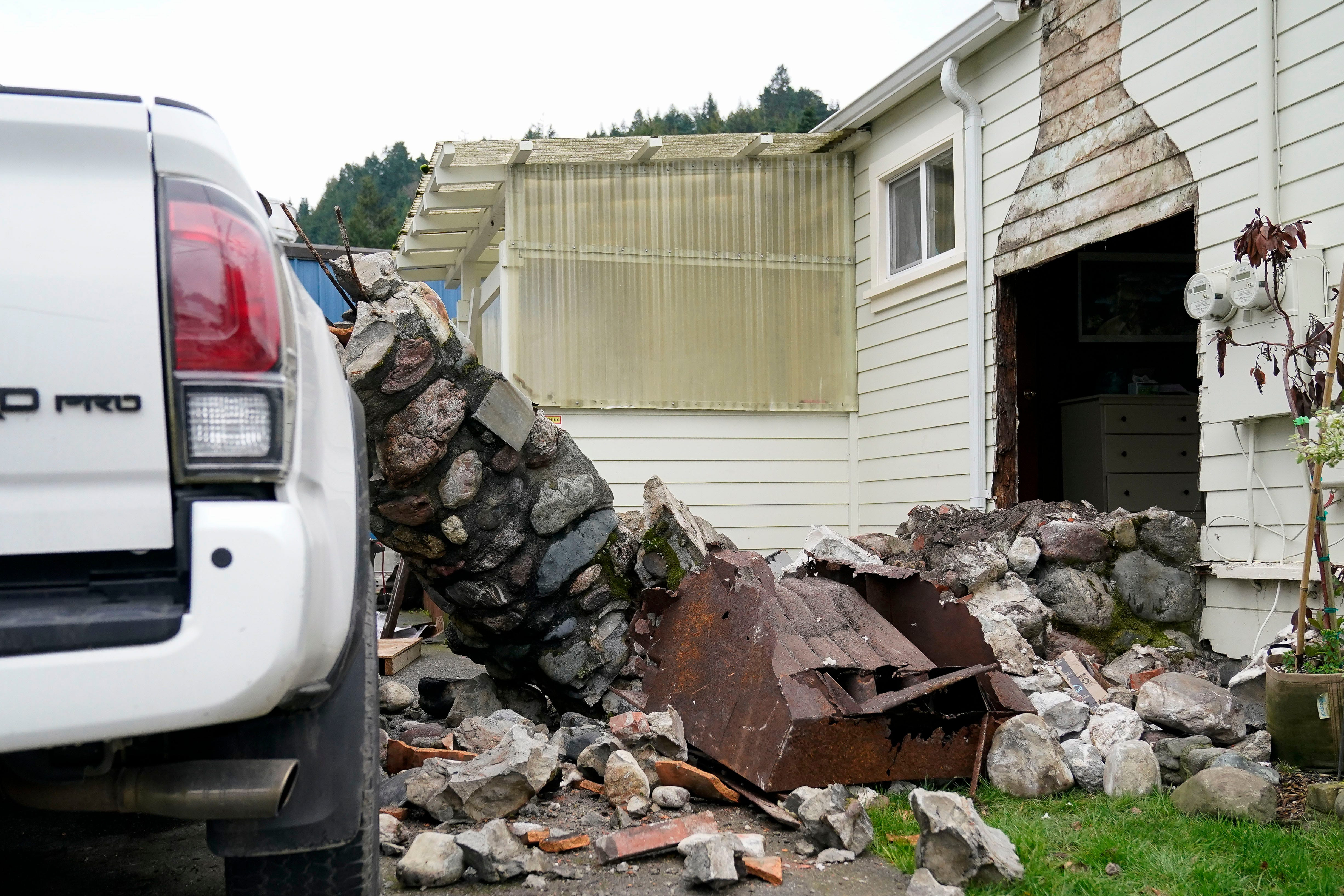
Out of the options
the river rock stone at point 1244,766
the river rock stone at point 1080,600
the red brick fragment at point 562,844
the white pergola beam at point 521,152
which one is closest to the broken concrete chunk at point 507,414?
the red brick fragment at point 562,844

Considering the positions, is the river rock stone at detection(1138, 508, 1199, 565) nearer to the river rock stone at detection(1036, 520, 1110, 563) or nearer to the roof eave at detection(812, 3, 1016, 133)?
the river rock stone at detection(1036, 520, 1110, 563)

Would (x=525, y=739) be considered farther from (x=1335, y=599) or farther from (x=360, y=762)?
(x=1335, y=599)

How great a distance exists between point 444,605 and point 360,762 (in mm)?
2791

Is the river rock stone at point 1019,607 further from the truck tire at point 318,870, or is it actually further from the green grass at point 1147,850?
the truck tire at point 318,870

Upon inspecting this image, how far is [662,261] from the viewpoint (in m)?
8.59

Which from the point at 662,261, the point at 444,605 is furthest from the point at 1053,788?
the point at 662,261

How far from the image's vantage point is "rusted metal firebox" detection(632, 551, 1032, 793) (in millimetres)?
3404

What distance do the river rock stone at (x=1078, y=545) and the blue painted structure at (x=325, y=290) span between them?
10803 mm

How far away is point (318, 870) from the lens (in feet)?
6.06

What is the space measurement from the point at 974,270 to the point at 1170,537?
8.26ft

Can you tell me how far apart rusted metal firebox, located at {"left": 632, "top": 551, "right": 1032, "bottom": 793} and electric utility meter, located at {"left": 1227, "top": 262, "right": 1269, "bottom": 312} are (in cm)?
227

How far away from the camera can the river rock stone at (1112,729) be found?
3941 millimetres

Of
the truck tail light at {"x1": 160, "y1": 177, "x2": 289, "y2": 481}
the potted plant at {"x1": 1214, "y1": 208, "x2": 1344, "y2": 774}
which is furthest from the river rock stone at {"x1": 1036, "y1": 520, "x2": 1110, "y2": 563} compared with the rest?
the truck tail light at {"x1": 160, "y1": 177, "x2": 289, "y2": 481}

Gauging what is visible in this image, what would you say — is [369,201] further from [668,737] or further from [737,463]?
[668,737]
